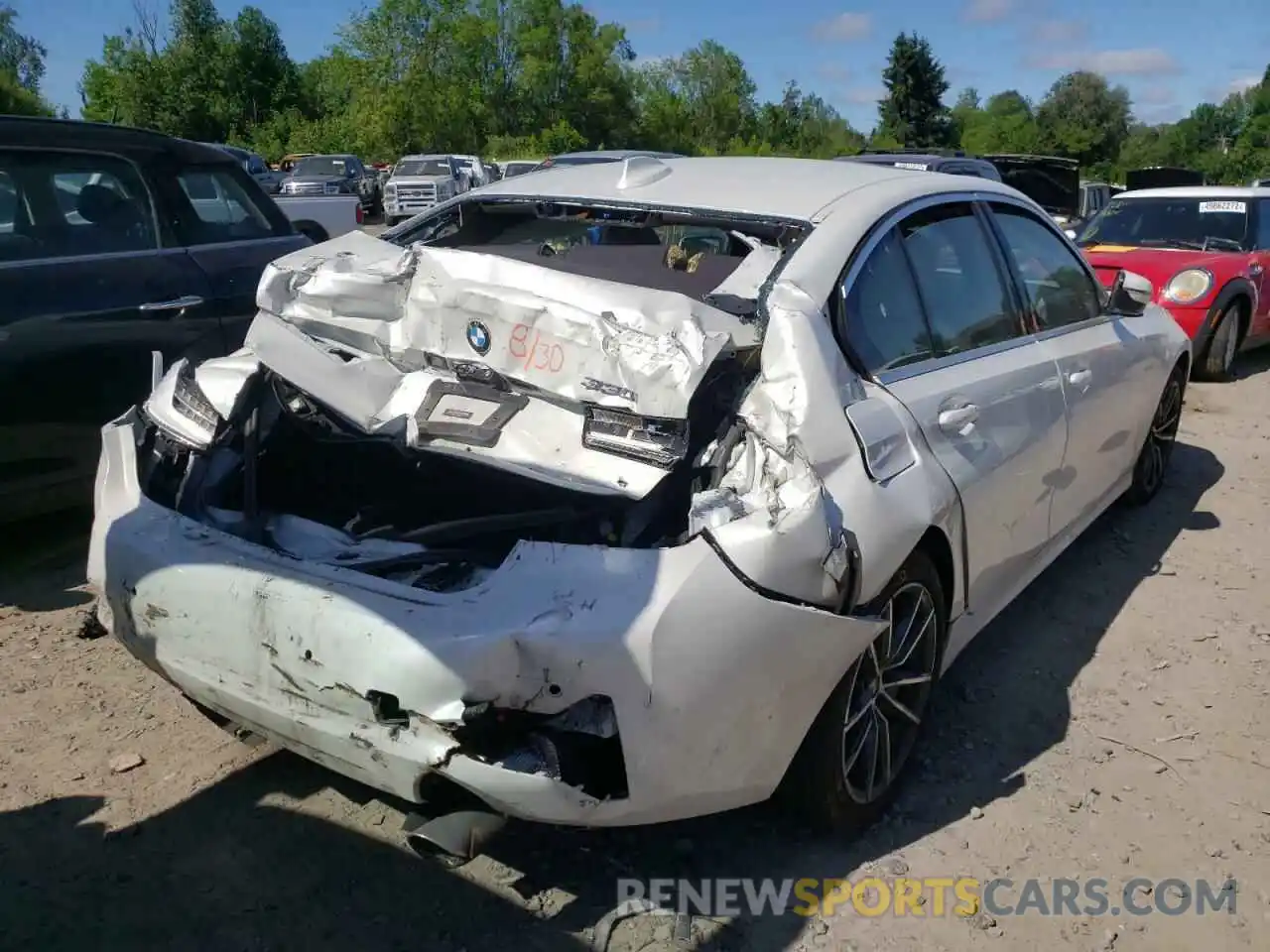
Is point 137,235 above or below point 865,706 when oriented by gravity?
above

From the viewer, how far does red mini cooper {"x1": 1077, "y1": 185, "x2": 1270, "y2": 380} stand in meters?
8.28

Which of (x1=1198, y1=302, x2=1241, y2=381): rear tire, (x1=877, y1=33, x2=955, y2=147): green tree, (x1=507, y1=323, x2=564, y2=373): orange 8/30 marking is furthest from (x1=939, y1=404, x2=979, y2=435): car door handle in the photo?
(x1=877, y1=33, x2=955, y2=147): green tree

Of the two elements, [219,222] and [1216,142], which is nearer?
[219,222]

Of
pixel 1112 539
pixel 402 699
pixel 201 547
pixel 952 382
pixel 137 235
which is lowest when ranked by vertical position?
pixel 1112 539

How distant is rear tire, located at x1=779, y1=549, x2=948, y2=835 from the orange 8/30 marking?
3.20 ft

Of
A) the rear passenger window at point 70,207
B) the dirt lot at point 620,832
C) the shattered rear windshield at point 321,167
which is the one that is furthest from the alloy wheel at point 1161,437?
the shattered rear windshield at point 321,167

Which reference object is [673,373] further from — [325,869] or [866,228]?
[325,869]

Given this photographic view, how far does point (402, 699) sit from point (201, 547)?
0.74 m

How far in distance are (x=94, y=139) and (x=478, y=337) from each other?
2.91 meters

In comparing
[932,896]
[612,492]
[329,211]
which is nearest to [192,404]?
[612,492]

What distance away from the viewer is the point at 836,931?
8.11 ft

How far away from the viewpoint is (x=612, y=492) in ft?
7.97

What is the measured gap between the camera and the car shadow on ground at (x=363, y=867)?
2.40 metres

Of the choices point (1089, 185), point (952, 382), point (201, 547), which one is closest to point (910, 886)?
point (952, 382)
